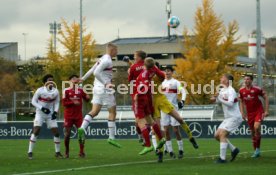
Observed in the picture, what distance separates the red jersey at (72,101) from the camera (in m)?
23.8

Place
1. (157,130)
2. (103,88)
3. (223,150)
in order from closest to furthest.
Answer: (223,150) < (157,130) < (103,88)

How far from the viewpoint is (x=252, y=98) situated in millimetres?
22484

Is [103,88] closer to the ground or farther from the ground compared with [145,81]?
closer to the ground

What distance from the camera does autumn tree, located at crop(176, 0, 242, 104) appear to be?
5900 centimetres

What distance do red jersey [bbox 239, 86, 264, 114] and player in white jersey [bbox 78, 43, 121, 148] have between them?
4.16m

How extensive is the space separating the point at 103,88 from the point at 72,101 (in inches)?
147

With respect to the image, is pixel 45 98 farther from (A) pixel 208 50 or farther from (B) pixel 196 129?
(A) pixel 208 50

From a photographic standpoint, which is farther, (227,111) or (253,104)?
(253,104)

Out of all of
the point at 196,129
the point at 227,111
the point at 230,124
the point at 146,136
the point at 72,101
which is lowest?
the point at 196,129

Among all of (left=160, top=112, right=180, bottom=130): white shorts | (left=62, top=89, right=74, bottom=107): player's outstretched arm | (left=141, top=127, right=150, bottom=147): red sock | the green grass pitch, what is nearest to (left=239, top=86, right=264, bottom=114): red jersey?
the green grass pitch

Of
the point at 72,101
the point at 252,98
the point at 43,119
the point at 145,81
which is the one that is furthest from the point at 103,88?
the point at 252,98

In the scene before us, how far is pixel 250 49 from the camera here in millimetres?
117062

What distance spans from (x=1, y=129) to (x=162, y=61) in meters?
52.1

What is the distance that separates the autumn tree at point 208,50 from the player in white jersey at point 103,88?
3831cm
